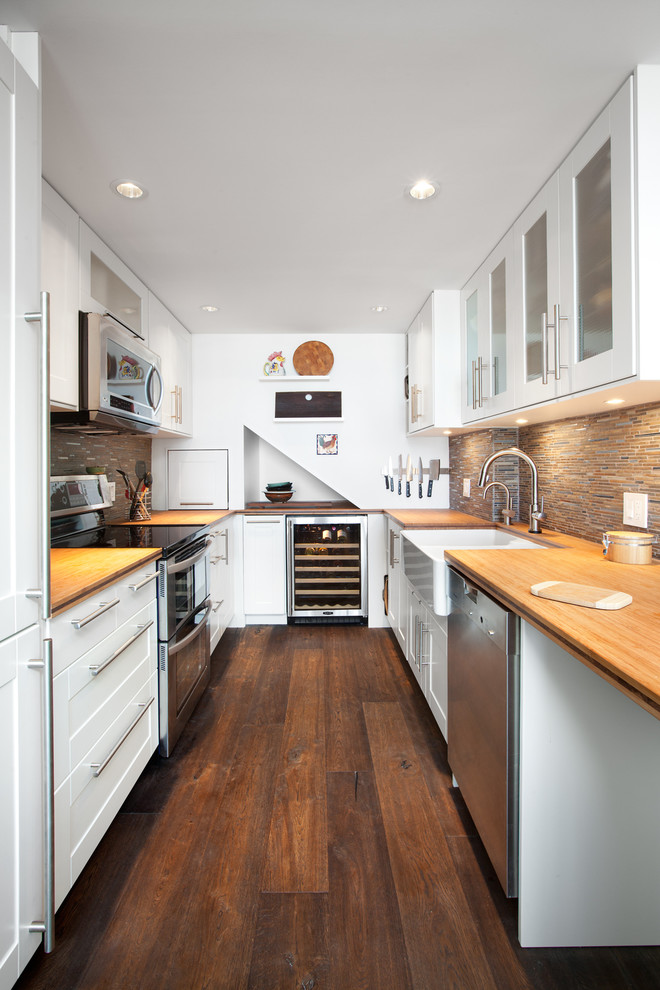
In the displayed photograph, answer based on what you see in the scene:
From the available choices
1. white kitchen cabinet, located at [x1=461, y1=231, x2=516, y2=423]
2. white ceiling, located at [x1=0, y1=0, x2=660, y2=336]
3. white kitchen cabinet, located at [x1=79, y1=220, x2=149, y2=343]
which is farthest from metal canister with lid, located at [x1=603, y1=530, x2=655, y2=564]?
white kitchen cabinet, located at [x1=79, y1=220, x2=149, y2=343]

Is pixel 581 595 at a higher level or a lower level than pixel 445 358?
lower

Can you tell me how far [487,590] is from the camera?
4.56 ft

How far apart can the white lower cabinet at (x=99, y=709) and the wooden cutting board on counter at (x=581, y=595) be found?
1.22 metres

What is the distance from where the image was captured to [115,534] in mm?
2498

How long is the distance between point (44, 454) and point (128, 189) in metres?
1.31

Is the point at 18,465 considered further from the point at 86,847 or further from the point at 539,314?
the point at 539,314

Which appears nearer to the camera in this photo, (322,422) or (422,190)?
(422,190)

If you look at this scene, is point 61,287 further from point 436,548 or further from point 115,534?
point 436,548

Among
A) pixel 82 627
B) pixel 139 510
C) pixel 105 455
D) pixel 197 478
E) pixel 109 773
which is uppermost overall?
pixel 105 455

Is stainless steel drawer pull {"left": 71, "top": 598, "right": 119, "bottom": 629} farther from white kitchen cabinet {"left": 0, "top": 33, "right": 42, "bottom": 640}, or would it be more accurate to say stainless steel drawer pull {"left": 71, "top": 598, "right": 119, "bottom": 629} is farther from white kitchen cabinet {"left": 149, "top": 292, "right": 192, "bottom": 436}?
white kitchen cabinet {"left": 149, "top": 292, "right": 192, "bottom": 436}

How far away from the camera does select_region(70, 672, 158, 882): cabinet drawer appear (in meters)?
1.34

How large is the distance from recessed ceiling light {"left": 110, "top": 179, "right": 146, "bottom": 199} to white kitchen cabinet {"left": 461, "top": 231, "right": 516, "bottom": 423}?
1.56 m

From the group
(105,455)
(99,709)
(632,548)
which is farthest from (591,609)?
(105,455)

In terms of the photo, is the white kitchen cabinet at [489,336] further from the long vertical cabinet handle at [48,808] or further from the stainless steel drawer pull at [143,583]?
the long vertical cabinet handle at [48,808]
